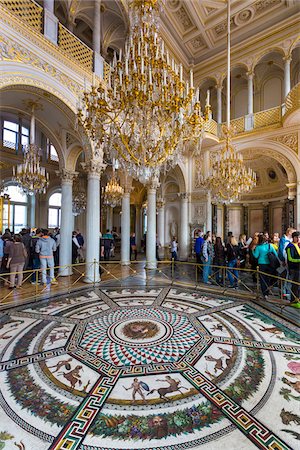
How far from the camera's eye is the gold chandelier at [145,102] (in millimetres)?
3805

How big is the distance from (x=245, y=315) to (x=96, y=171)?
18.8ft

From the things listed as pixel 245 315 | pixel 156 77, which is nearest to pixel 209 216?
pixel 245 315

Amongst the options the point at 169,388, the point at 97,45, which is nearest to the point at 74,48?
the point at 97,45

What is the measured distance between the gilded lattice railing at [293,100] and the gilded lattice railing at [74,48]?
7.03m

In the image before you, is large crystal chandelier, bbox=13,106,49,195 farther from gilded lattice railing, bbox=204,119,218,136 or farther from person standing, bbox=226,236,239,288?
gilded lattice railing, bbox=204,119,218,136

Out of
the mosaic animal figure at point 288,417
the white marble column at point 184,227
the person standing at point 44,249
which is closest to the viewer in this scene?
the mosaic animal figure at point 288,417

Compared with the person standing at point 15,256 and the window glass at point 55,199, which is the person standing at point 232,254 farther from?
the window glass at point 55,199

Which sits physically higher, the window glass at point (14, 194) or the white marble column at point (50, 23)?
the white marble column at point (50, 23)

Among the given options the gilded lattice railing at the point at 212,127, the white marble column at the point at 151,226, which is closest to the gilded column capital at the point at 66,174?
the white marble column at the point at 151,226

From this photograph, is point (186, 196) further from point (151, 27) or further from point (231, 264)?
point (151, 27)

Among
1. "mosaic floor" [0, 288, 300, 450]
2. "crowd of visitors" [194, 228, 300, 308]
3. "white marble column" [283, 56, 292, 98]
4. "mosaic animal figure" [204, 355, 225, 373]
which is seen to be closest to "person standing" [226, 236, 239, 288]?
"crowd of visitors" [194, 228, 300, 308]

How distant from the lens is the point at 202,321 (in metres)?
4.09

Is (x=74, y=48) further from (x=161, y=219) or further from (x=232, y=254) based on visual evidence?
(x=161, y=219)

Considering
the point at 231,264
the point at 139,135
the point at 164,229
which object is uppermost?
the point at 139,135
